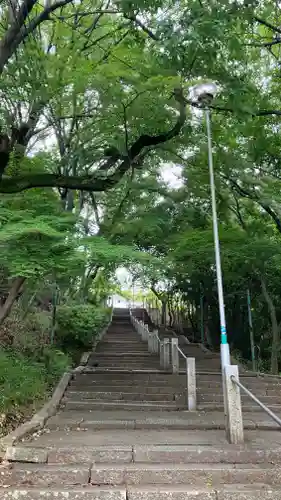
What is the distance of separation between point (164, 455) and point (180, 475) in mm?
617

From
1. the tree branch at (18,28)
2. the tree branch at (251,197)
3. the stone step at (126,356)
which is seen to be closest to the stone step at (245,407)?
the tree branch at (251,197)

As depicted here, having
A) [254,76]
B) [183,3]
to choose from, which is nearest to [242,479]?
[183,3]

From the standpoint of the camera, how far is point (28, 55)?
8.05 metres

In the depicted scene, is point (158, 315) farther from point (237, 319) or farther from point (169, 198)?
point (169, 198)

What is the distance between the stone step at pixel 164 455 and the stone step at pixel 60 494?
0.77m

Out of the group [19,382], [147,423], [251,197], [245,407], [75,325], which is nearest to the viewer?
[147,423]

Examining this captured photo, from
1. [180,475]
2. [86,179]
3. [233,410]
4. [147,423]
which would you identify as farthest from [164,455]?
[86,179]

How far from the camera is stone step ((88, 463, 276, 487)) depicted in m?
4.95

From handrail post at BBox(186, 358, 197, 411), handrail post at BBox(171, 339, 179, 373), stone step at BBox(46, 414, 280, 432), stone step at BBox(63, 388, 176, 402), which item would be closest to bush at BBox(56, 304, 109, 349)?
handrail post at BBox(171, 339, 179, 373)

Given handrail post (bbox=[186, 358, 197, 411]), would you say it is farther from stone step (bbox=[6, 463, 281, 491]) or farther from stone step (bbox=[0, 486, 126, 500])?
stone step (bbox=[0, 486, 126, 500])

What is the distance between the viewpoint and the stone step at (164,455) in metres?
5.47

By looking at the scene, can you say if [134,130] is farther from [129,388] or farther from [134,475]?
[134,475]

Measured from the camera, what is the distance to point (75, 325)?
15609mm

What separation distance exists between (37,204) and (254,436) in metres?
5.67
